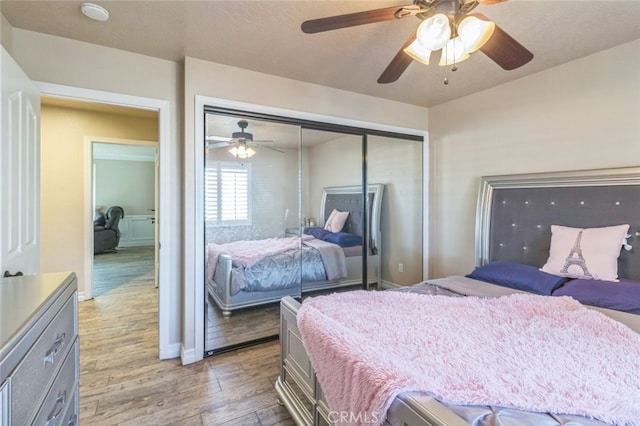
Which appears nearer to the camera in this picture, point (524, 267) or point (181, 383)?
point (181, 383)

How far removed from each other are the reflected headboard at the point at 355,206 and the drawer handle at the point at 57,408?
8.02ft

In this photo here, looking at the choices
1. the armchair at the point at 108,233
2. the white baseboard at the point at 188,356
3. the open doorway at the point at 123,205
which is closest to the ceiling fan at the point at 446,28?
the white baseboard at the point at 188,356

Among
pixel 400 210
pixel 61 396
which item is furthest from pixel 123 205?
pixel 61 396

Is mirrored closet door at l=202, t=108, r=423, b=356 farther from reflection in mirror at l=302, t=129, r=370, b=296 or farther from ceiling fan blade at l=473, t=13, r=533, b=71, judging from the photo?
ceiling fan blade at l=473, t=13, r=533, b=71

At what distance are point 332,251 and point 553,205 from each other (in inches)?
81.8

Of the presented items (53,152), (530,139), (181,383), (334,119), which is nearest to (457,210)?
(530,139)

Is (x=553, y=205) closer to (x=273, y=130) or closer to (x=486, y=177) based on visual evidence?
(x=486, y=177)

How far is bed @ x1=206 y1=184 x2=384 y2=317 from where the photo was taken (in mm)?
2855

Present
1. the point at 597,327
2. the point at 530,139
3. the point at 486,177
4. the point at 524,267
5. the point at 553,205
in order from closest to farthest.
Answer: the point at 597,327 → the point at 524,267 → the point at 553,205 → the point at 530,139 → the point at 486,177

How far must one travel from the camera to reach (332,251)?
3.39 m

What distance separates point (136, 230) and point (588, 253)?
9625mm

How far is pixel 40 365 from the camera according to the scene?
97 cm

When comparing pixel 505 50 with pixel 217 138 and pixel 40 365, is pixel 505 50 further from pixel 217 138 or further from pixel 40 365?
pixel 40 365

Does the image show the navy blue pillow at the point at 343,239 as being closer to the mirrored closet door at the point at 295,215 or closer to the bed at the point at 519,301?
the mirrored closet door at the point at 295,215
